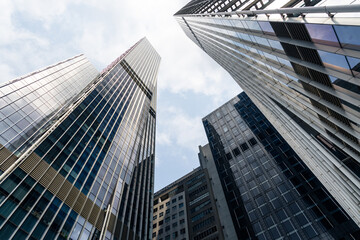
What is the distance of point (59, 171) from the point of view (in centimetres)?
3756

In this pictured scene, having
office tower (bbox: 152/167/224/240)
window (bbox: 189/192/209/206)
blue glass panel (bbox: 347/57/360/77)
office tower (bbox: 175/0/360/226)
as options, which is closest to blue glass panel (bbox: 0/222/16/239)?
office tower (bbox: 175/0/360/226)

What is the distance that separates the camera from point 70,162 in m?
40.9

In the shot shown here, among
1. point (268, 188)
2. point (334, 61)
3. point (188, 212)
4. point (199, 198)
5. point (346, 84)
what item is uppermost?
point (334, 61)

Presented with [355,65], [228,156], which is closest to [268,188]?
[228,156]

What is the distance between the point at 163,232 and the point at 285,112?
57.6m

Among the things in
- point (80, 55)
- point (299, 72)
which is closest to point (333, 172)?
point (299, 72)

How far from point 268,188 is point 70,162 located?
44.4 metres

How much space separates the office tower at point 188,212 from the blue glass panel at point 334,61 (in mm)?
54904

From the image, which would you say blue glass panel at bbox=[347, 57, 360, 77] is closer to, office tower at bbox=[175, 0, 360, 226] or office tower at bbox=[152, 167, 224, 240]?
office tower at bbox=[175, 0, 360, 226]

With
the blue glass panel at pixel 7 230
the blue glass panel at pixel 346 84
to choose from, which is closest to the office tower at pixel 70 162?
the blue glass panel at pixel 7 230

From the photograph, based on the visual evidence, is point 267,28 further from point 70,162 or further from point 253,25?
point 70,162

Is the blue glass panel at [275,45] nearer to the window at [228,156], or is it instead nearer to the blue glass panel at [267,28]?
the blue glass panel at [267,28]

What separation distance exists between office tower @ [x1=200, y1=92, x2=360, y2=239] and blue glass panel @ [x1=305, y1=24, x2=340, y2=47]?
1579 inches

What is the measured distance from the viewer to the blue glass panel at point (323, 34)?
12572 millimetres
